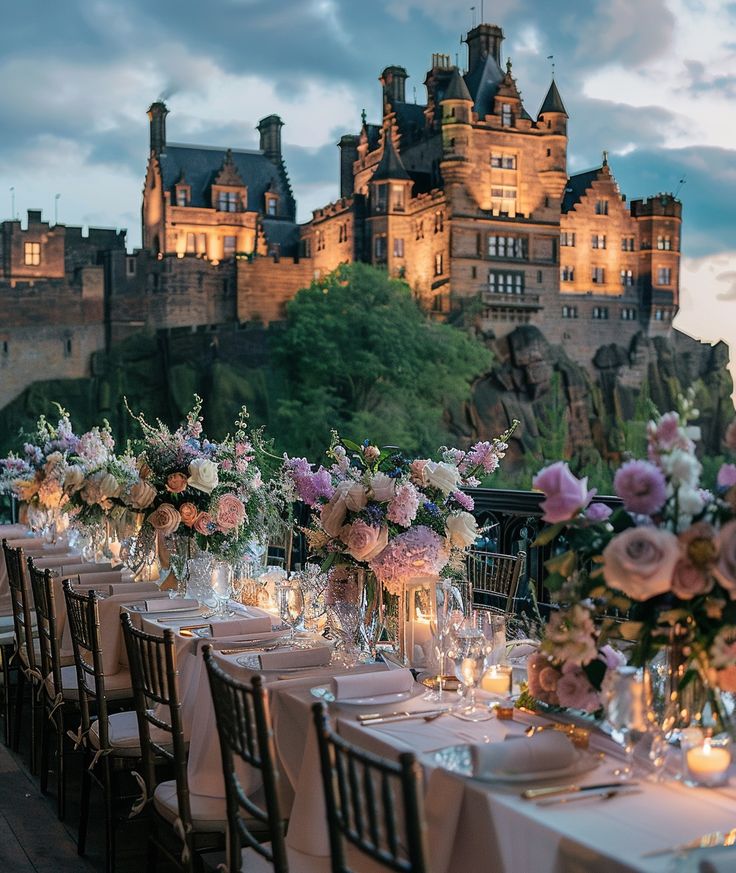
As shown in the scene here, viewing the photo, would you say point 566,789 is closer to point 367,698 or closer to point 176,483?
point 367,698

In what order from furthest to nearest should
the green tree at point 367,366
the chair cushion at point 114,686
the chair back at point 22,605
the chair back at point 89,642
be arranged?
1. the green tree at point 367,366
2. the chair back at point 22,605
3. the chair cushion at point 114,686
4. the chair back at point 89,642

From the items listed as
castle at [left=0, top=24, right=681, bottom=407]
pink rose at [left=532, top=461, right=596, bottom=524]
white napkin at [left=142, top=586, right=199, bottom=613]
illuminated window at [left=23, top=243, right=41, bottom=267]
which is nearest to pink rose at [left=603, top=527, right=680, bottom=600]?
pink rose at [left=532, top=461, right=596, bottom=524]

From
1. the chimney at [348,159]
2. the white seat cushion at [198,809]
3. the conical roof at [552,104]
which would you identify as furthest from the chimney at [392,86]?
the white seat cushion at [198,809]

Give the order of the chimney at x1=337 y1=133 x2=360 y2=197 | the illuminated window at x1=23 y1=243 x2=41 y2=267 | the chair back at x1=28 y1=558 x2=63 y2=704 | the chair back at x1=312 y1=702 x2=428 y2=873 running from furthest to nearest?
the chimney at x1=337 y1=133 x2=360 y2=197 → the illuminated window at x1=23 y1=243 x2=41 y2=267 → the chair back at x1=28 y1=558 x2=63 y2=704 → the chair back at x1=312 y1=702 x2=428 y2=873

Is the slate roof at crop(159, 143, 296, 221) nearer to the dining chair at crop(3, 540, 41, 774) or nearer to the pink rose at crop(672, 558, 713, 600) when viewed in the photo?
the dining chair at crop(3, 540, 41, 774)

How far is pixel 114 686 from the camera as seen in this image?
4.56 m

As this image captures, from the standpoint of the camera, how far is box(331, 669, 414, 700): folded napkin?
9.43 feet

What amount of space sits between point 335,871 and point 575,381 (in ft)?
136

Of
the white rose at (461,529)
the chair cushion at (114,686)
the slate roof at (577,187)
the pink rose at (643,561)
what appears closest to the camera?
the pink rose at (643,561)

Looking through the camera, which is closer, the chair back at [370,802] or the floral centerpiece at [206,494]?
the chair back at [370,802]

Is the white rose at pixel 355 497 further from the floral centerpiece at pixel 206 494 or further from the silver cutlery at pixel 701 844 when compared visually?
the silver cutlery at pixel 701 844

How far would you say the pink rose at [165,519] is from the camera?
464 centimetres

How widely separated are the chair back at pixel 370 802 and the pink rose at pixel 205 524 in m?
2.58

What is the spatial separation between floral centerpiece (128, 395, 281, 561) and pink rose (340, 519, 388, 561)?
146cm
